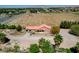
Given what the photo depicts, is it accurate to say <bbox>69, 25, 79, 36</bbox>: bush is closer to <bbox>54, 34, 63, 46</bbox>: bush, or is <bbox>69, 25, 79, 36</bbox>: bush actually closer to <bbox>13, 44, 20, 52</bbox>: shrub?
<bbox>54, 34, 63, 46</bbox>: bush

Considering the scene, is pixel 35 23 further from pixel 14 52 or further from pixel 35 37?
pixel 14 52

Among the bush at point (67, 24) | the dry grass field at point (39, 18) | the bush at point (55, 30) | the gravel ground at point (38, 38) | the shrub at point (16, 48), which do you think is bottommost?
the shrub at point (16, 48)

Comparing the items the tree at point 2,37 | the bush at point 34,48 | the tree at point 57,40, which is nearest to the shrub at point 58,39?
the tree at point 57,40

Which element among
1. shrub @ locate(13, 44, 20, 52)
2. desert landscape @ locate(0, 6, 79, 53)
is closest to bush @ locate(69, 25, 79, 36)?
desert landscape @ locate(0, 6, 79, 53)

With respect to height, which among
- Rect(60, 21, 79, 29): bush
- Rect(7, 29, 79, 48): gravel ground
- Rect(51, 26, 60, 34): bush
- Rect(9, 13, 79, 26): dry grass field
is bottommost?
Rect(7, 29, 79, 48): gravel ground

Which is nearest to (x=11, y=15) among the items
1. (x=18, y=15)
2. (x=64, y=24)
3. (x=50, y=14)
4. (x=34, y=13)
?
(x=18, y=15)

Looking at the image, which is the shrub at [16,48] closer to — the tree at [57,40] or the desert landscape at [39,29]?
the desert landscape at [39,29]

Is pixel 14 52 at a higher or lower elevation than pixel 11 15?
lower

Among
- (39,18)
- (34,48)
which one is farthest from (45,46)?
(39,18)
